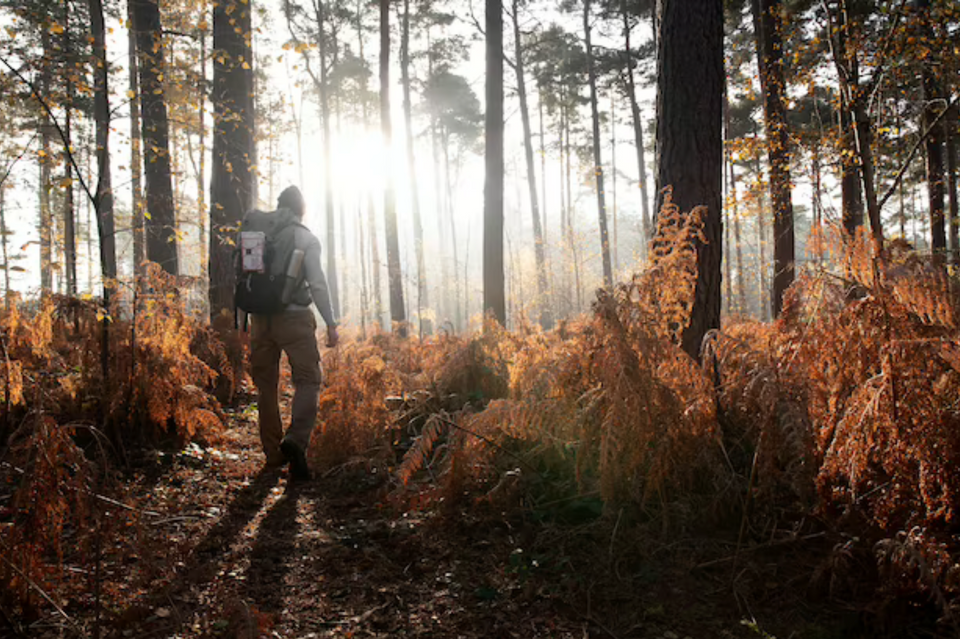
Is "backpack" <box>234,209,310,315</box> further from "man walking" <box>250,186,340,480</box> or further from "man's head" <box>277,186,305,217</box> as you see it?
"man's head" <box>277,186,305,217</box>

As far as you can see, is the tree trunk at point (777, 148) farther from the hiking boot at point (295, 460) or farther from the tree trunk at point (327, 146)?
the tree trunk at point (327, 146)

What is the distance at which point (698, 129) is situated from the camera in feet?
10.9

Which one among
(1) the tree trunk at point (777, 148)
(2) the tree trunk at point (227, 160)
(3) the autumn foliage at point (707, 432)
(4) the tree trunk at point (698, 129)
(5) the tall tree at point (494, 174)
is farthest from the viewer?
(5) the tall tree at point (494, 174)

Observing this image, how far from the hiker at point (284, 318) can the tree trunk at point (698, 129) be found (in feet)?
8.57

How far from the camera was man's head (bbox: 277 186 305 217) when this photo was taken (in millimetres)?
4172

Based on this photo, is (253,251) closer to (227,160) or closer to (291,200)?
(291,200)

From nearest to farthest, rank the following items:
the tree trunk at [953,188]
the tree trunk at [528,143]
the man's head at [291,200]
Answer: the man's head at [291,200] < the tree trunk at [953,188] < the tree trunk at [528,143]

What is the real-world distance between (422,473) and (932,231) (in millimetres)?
12247

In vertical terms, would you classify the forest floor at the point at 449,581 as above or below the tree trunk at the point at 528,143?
below

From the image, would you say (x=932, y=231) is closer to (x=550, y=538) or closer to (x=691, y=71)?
(x=691, y=71)

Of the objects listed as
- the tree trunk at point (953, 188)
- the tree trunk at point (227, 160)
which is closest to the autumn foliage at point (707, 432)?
the tree trunk at point (227, 160)

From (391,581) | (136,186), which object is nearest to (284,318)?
(391,581)

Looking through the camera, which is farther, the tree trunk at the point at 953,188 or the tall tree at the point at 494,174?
the tree trunk at the point at 953,188

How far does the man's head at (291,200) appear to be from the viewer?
417 cm
